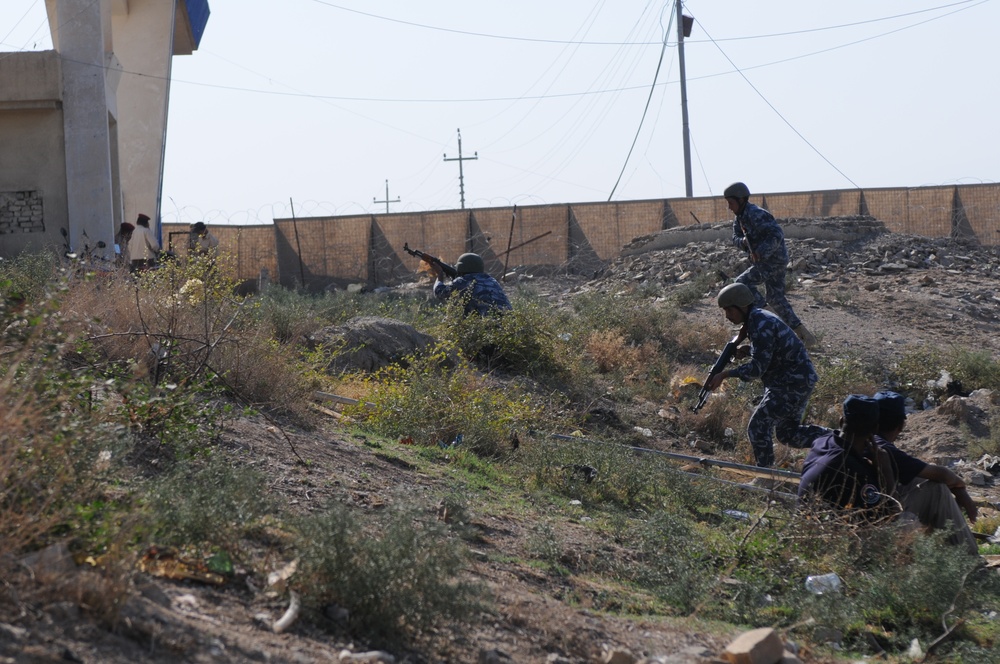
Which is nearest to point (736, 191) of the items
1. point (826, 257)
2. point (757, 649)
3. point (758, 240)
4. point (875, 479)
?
point (758, 240)

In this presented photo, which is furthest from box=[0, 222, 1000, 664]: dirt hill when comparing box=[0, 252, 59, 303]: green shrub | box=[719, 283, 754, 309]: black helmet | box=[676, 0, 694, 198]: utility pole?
box=[676, 0, 694, 198]: utility pole

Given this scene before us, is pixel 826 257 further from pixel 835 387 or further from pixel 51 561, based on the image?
pixel 51 561

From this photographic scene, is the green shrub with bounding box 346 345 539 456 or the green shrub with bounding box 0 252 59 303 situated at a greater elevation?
the green shrub with bounding box 0 252 59 303

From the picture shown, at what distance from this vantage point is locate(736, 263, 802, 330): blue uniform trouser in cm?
1041

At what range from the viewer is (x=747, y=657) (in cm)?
373

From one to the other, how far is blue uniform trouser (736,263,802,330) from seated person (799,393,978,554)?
4.53 meters

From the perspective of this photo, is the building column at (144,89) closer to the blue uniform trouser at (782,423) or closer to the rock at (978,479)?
the blue uniform trouser at (782,423)

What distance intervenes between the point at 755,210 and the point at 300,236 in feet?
49.1

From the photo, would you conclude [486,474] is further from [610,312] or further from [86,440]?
[610,312]

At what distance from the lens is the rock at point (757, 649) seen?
3.74 metres

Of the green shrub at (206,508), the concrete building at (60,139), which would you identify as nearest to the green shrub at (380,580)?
the green shrub at (206,508)

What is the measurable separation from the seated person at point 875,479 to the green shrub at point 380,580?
2.57 metres

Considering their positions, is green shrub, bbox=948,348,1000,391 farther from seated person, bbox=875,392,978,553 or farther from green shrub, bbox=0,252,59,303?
green shrub, bbox=0,252,59,303

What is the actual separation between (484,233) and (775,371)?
16173 mm
